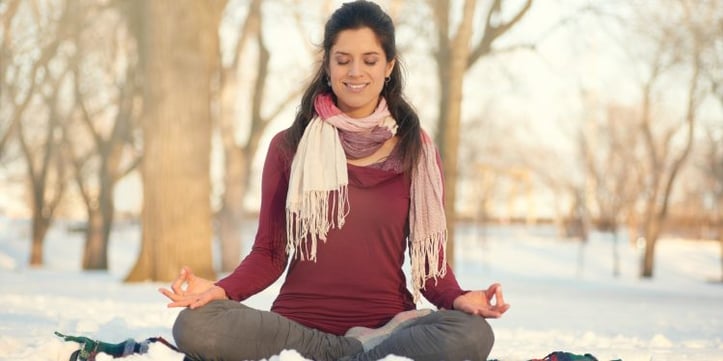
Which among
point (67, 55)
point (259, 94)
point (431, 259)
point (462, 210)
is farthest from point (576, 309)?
point (462, 210)

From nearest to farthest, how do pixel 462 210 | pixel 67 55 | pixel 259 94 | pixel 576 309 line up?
1. pixel 576 309
2. pixel 259 94
3. pixel 67 55
4. pixel 462 210

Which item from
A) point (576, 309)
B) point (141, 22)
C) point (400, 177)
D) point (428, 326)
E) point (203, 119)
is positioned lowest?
point (576, 309)

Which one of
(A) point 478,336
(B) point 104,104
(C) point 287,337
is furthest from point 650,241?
(C) point 287,337

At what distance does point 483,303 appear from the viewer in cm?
359

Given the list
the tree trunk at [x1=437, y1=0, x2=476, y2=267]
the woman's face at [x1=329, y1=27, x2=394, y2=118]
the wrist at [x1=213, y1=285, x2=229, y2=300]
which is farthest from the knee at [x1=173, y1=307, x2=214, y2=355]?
the tree trunk at [x1=437, y1=0, x2=476, y2=267]

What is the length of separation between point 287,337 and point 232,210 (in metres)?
16.9

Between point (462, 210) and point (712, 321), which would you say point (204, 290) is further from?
point (462, 210)

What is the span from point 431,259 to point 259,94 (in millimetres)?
16766

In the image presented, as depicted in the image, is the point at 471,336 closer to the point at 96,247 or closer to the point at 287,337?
the point at 287,337

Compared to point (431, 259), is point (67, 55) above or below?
above

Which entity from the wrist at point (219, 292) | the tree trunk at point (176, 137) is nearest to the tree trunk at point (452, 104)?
the tree trunk at point (176, 137)

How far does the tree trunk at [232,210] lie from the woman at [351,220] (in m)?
16.3

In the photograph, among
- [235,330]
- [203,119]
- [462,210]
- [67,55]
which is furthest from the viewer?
[462,210]

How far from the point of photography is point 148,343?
3586 millimetres
